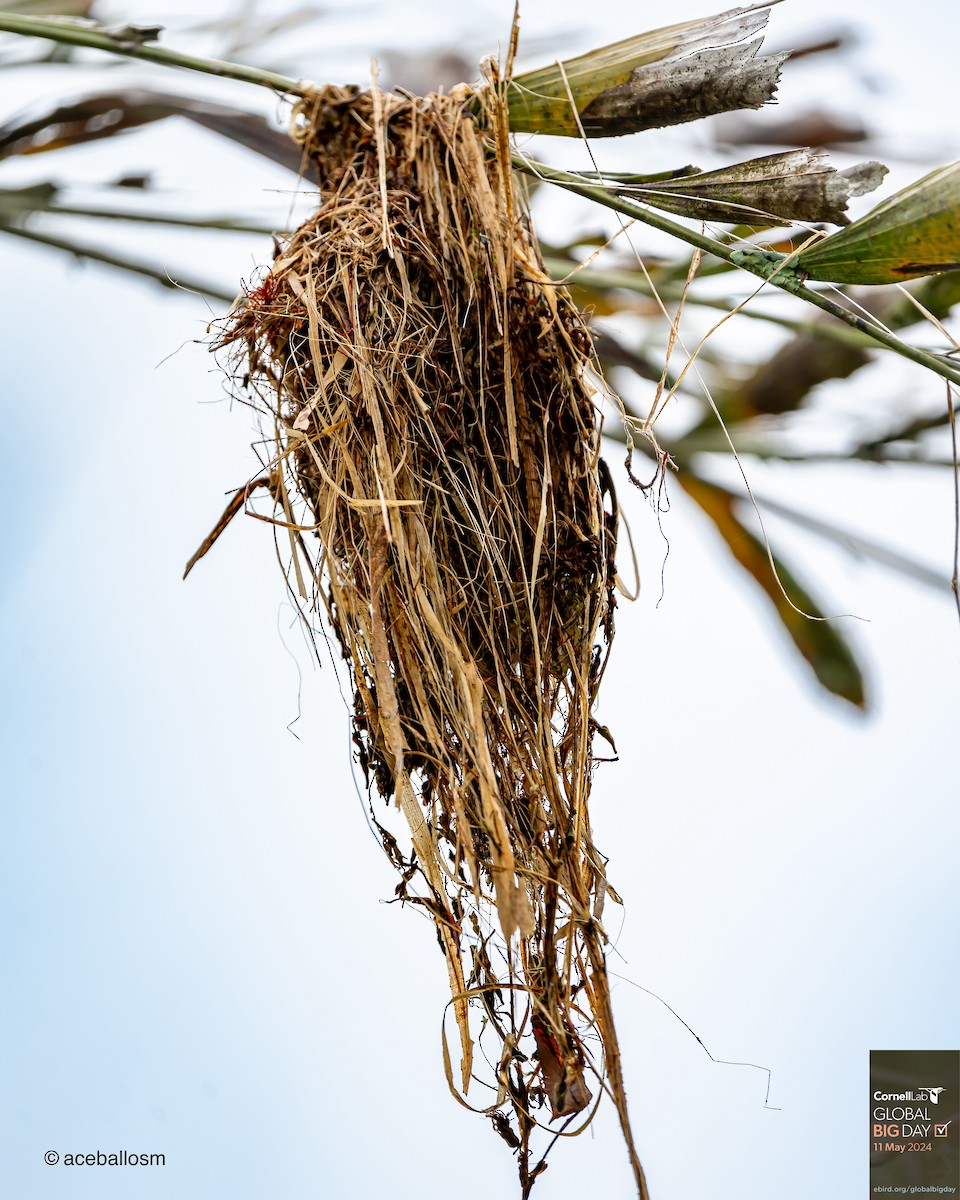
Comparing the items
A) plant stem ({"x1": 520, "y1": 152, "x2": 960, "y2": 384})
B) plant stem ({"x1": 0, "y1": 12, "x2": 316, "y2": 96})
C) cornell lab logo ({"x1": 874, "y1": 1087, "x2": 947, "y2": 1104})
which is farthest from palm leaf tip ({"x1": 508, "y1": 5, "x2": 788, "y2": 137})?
cornell lab logo ({"x1": 874, "y1": 1087, "x2": 947, "y2": 1104})

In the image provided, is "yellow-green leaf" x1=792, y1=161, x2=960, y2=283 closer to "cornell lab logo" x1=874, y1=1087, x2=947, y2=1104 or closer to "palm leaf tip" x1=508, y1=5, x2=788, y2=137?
"palm leaf tip" x1=508, y1=5, x2=788, y2=137

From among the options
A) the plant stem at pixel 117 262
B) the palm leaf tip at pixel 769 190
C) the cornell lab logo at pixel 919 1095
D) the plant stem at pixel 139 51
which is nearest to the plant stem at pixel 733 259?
the palm leaf tip at pixel 769 190

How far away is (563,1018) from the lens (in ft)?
1.99

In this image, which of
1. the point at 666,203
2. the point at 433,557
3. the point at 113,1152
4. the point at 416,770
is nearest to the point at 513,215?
the point at 666,203

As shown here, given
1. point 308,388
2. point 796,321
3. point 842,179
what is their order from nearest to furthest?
point 842,179 → point 308,388 → point 796,321

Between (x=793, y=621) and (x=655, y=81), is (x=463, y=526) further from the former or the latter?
(x=793, y=621)

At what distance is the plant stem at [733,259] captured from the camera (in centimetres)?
53

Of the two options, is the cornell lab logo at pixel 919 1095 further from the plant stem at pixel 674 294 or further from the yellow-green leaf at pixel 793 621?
the plant stem at pixel 674 294

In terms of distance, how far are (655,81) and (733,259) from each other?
112 millimetres

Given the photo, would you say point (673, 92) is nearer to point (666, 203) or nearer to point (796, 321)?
point (666, 203)

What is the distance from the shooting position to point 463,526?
0.61 metres

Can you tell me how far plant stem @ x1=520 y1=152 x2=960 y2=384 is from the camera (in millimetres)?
526

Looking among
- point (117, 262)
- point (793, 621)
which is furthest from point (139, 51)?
point (793, 621)

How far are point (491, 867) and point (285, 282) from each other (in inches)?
14.9
